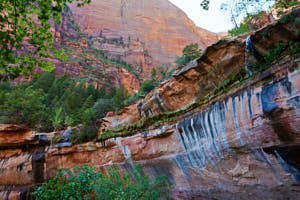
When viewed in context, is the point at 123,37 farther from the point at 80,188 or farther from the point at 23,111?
the point at 80,188

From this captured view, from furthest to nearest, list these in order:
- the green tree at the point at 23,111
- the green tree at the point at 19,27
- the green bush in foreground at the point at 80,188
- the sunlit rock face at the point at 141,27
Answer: the sunlit rock face at the point at 141,27
the green tree at the point at 23,111
the green bush in foreground at the point at 80,188
the green tree at the point at 19,27

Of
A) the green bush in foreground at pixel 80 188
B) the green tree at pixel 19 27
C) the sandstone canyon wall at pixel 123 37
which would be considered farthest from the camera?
the sandstone canyon wall at pixel 123 37

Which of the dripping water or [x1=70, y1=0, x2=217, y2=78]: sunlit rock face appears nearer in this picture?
the dripping water

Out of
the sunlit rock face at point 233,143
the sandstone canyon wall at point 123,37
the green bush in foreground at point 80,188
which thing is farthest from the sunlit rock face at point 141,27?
the green bush in foreground at point 80,188

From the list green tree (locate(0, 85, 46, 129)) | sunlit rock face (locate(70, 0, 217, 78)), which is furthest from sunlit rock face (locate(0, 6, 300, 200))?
sunlit rock face (locate(70, 0, 217, 78))

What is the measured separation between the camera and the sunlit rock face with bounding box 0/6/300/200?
17.0 ft

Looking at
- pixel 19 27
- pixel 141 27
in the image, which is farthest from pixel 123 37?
pixel 19 27

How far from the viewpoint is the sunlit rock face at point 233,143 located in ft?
17.0

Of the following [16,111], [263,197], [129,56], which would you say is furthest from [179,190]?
[129,56]

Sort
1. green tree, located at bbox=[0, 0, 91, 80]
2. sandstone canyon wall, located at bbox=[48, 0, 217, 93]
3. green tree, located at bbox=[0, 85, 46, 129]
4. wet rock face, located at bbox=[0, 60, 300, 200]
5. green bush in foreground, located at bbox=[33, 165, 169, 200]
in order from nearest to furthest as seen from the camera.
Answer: green tree, located at bbox=[0, 0, 91, 80] < wet rock face, located at bbox=[0, 60, 300, 200] < green bush in foreground, located at bbox=[33, 165, 169, 200] < green tree, located at bbox=[0, 85, 46, 129] < sandstone canyon wall, located at bbox=[48, 0, 217, 93]

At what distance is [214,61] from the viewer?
10.2 metres

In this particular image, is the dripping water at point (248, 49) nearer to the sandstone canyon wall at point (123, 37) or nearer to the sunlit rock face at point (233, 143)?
the sunlit rock face at point (233, 143)

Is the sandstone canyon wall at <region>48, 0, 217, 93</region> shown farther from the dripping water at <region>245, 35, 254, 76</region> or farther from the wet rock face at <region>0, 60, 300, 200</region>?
the dripping water at <region>245, 35, 254, 76</region>

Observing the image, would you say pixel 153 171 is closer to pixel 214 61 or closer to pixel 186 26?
pixel 214 61
